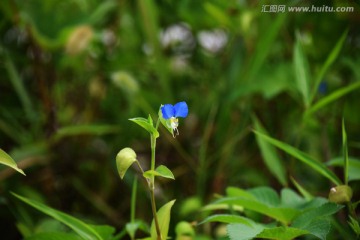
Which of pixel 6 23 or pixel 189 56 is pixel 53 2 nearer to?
pixel 6 23

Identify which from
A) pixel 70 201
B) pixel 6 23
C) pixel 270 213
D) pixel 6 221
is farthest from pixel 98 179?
pixel 270 213

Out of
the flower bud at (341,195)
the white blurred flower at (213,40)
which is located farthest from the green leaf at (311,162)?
the white blurred flower at (213,40)

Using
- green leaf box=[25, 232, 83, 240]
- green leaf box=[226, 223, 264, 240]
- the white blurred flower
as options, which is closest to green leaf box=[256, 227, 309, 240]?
green leaf box=[226, 223, 264, 240]

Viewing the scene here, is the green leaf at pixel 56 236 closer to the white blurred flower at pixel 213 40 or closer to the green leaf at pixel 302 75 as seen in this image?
the green leaf at pixel 302 75

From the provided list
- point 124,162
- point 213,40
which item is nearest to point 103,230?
point 124,162

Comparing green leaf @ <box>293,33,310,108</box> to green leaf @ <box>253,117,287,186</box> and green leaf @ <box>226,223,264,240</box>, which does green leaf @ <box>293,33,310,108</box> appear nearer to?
green leaf @ <box>253,117,287,186</box>

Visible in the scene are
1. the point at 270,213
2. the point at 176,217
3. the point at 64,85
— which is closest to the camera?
the point at 270,213

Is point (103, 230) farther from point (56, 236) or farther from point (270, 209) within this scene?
point (270, 209)

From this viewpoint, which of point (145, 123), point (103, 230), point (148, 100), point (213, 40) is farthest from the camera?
point (213, 40)
